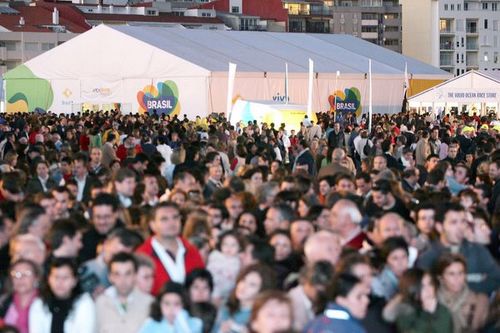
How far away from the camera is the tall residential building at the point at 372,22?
409 ft

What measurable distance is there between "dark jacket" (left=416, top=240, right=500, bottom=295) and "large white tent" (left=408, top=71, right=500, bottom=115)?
3723cm

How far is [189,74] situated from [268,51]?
Result: 676cm

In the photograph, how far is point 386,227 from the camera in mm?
9992

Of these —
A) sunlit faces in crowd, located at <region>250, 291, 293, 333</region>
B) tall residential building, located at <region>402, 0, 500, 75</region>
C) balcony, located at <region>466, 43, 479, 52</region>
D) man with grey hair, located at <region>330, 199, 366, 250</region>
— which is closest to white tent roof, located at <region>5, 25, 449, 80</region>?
man with grey hair, located at <region>330, 199, 366, 250</region>

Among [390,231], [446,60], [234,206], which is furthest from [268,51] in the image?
[446,60]

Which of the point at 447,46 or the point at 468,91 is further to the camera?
the point at 447,46

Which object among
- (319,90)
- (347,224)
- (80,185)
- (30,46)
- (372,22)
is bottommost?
(347,224)

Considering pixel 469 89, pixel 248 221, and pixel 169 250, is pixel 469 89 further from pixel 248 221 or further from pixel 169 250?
pixel 169 250

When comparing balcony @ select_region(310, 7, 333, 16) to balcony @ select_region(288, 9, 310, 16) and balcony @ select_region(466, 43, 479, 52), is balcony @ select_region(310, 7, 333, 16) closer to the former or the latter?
balcony @ select_region(288, 9, 310, 16)

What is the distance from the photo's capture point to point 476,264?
31.6 ft

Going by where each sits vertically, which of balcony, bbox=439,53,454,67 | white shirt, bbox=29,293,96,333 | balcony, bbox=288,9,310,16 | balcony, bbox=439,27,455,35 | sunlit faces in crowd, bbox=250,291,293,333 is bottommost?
white shirt, bbox=29,293,96,333

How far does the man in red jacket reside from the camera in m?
9.26

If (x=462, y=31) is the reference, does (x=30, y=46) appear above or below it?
below

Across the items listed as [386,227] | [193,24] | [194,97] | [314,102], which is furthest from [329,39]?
[386,227]
